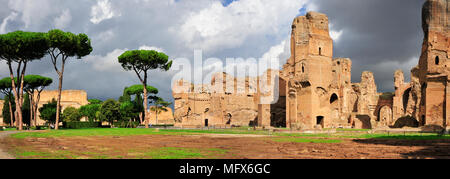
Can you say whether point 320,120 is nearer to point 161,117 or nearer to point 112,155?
point 112,155

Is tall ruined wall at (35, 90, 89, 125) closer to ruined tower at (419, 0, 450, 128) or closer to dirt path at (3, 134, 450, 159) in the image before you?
dirt path at (3, 134, 450, 159)

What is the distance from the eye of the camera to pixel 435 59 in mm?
27969

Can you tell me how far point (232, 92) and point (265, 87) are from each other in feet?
19.0

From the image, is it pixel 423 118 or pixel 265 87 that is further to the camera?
pixel 265 87

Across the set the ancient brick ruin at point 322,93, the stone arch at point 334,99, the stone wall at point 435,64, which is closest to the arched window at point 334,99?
the stone arch at point 334,99

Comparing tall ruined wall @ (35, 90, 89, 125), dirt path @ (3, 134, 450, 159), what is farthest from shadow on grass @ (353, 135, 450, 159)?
tall ruined wall @ (35, 90, 89, 125)

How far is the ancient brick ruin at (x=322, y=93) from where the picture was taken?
27.7 metres

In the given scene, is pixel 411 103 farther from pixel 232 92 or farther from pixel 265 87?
pixel 232 92

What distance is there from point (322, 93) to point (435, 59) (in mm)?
10284

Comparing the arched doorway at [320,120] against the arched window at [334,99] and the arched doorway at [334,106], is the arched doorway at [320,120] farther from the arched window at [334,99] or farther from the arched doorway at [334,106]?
Answer: the arched window at [334,99]

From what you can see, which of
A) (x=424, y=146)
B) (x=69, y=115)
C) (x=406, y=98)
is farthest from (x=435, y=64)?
(x=69, y=115)
